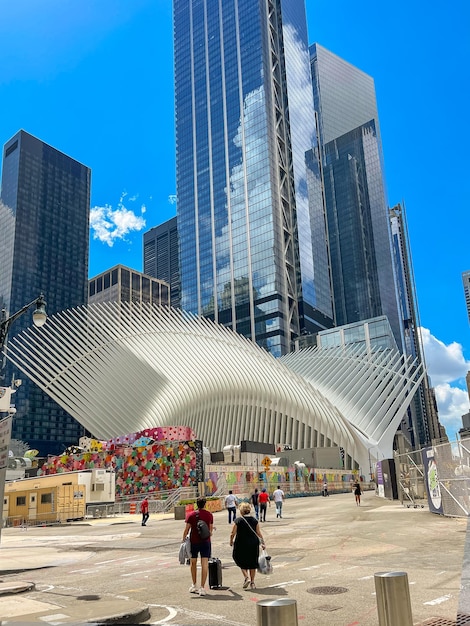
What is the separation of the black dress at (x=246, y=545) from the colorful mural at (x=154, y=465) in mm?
33783

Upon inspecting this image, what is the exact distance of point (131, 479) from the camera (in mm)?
46125

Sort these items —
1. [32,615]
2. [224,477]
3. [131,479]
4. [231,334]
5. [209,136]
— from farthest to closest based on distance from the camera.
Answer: [209,136]
[231,334]
[131,479]
[224,477]
[32,615]

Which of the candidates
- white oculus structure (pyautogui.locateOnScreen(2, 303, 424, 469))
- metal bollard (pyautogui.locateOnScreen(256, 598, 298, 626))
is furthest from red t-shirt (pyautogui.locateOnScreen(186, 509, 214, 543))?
white oculus structure (pyautogui.locateOnScreen(2, 303, 424, 469))

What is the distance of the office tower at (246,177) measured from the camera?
162 m

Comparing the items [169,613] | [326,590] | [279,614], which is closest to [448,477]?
[326,590]

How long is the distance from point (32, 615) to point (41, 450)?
189m

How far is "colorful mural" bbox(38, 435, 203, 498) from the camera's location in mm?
42656

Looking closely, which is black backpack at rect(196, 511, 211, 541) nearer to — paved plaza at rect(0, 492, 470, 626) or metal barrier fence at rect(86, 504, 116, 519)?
paved plaza at rect(0, 492, 470, 626)

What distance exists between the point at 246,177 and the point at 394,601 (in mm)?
170382

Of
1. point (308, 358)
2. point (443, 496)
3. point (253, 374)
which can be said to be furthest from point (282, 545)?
point (308, 358)

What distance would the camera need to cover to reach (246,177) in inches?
6703

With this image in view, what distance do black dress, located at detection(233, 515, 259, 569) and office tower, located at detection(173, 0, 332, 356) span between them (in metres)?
145

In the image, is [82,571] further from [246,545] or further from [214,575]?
[246,545]

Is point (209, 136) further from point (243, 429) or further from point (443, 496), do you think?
point (443, 496)
